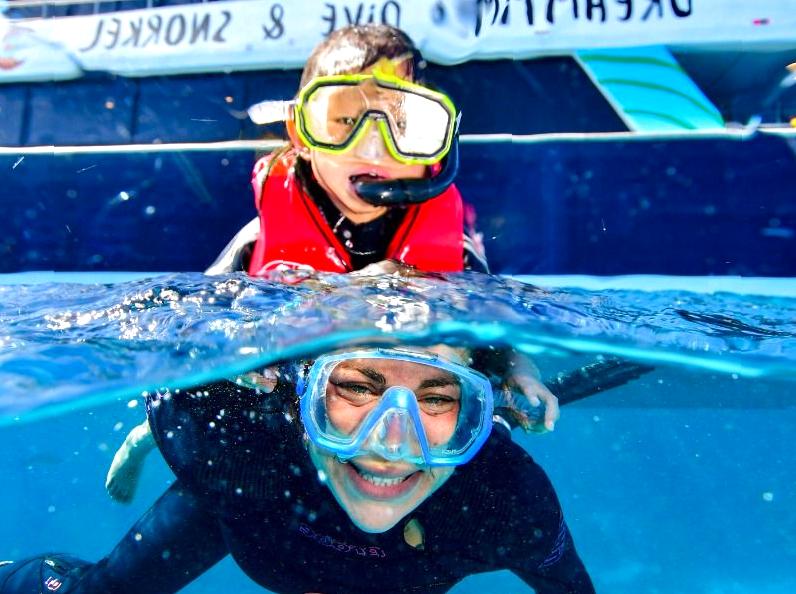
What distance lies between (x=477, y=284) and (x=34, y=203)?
18.8 feet

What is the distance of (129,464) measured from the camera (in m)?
6.04

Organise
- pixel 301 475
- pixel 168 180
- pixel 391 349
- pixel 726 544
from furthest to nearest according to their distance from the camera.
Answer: pixel 726 544 → pixel 168 180 → pixel 301 475 → pixel 391 349

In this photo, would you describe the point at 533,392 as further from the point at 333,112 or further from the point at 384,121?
the point at 333,112

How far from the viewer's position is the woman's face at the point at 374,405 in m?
3.16

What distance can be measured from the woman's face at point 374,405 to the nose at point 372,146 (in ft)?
4.33

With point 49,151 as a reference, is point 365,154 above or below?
above

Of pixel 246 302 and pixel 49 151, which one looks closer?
pixel 246 302

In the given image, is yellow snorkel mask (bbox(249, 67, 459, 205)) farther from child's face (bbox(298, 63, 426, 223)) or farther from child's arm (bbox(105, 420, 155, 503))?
child's arm (bbox(105, 420, 155, 503))

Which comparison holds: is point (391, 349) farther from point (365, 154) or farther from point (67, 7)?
point (67, 7)

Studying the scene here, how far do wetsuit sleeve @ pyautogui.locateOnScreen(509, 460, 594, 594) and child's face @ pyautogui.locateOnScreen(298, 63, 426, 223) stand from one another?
195 centimetres

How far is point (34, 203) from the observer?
23.7 feet

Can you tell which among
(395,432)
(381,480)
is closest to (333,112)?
(395,432)

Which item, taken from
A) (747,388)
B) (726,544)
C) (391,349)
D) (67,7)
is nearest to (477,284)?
(391,349)

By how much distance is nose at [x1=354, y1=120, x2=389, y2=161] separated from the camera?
3.74 meters
